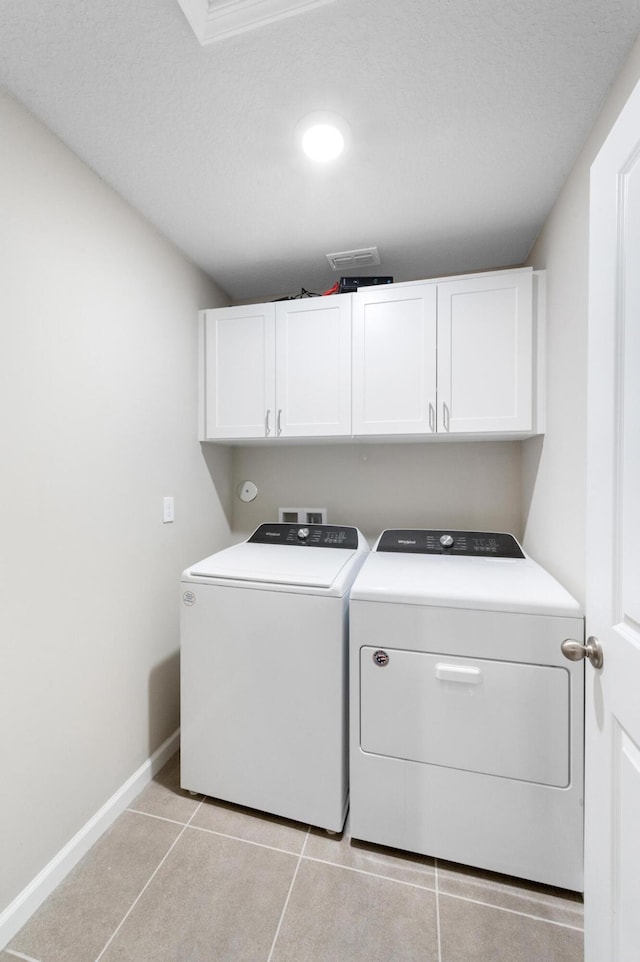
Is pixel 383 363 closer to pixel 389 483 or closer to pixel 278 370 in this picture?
pixel 278 370

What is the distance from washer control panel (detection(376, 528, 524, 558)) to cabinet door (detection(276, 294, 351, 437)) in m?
0.60

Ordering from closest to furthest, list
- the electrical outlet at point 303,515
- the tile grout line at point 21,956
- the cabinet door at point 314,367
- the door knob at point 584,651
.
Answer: the door knob at point 584,651
the tile grout line at point 21,956
the cabinet door at point 314,367
the electrical outlet at point 303,515

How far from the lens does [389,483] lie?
2.27 metres

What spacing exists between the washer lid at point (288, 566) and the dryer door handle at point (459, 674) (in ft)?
1.36

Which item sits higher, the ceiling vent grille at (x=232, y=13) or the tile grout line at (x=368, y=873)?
the ceiling vent grille at (x=232, y=13)

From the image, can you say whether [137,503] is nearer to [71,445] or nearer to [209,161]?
[71,445]

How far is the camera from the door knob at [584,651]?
0.86m

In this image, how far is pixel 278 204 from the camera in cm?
159

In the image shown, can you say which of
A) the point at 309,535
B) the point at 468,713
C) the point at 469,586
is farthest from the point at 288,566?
the point at 468,713

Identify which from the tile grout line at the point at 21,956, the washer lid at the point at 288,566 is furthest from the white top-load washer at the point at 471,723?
the tile grout line at the point at 21,956

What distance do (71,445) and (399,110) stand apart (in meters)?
1.48

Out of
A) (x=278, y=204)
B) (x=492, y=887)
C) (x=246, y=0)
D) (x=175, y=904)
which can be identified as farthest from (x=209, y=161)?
(x=492, y=887)

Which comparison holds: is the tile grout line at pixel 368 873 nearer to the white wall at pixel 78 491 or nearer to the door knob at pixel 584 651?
the white wall at pixel 78 491

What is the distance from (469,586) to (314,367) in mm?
1219
